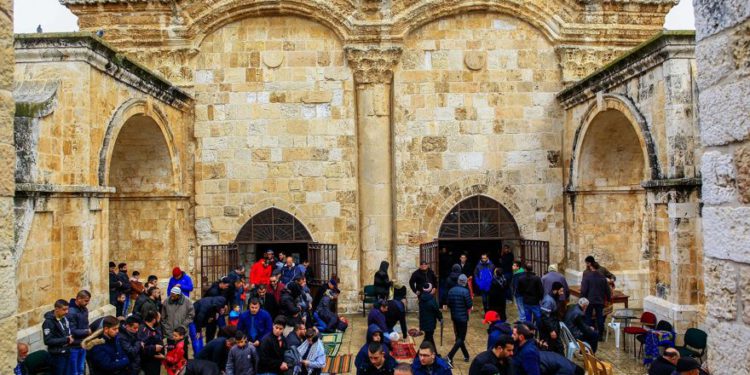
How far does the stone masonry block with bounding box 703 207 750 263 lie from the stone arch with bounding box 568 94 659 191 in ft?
23.0

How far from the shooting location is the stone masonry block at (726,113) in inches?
113

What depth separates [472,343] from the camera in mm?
10094

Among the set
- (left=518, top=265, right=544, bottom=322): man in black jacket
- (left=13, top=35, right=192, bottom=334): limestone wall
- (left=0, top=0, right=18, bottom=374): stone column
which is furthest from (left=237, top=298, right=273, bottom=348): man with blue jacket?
(left=0, top=0, right=18, bottom=374): stone column

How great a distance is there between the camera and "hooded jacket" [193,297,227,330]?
8406 mm

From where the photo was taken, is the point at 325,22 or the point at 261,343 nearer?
the point at 261,343

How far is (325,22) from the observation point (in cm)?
1329

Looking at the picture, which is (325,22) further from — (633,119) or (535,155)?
(633,119)

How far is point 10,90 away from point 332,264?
10312 mm

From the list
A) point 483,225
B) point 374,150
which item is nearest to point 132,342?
point 374,150

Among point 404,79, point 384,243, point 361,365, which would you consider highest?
point 404,79

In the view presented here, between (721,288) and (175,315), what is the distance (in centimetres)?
689

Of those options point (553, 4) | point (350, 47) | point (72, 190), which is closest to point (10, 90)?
point (72, 190)

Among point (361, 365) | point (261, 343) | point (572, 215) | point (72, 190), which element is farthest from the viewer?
point (572, 215)

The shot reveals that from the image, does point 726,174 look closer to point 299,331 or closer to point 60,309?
point 299,331
